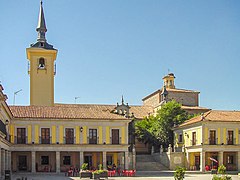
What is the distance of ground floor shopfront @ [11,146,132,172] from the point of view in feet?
125

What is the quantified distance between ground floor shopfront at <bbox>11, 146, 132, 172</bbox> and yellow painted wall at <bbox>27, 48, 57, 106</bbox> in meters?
10.9

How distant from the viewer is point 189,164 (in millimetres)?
43531

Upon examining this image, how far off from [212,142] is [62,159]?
14.5m

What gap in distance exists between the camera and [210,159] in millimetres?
41594

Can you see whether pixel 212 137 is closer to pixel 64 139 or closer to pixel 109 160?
pixel 109 160

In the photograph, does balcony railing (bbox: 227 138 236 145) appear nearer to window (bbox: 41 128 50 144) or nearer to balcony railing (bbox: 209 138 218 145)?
balcony railing (bbox: 209 138 218 145)

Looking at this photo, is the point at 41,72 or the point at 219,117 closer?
the point at 219,117

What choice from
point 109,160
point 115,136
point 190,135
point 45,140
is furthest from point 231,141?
point 45,140

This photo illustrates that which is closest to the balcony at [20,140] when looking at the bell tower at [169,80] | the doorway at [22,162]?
the doorway at [22,162]

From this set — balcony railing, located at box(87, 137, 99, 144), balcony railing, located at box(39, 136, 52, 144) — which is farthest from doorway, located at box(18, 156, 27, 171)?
balcony railing, located at box(87, 137, 99, 144)

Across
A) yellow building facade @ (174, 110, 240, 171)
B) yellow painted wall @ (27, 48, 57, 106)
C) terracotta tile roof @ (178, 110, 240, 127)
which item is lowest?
yellow building facade @ (174, 110, 240, 171)

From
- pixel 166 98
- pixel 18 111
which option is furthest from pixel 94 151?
pixel 166 98

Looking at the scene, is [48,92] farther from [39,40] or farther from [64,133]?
[64,133]

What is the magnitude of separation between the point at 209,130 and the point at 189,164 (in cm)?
434
